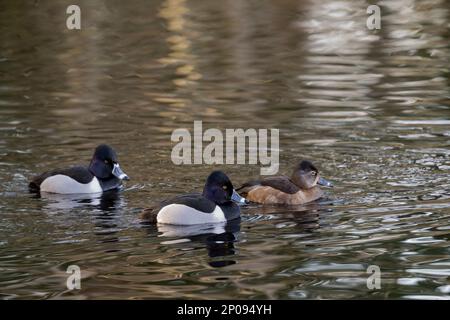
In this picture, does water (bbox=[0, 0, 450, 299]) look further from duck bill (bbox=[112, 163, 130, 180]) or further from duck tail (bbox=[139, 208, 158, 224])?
duck bill (bbox=[112, 163, 130, 180])

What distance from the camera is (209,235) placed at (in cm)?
1145

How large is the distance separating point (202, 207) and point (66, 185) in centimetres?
247

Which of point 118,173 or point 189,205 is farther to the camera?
point 118,173

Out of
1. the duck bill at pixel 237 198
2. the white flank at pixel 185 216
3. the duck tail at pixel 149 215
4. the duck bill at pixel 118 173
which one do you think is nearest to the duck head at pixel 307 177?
the duck bill at pixel 237 198

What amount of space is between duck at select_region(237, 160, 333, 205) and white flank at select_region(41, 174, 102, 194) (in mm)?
1993

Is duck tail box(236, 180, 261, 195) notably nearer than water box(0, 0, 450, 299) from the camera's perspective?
No

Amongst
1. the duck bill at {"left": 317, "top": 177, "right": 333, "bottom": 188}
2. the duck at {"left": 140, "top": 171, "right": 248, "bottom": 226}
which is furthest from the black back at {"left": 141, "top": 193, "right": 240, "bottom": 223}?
the duck bill at {"left": 317, "top": 177, "right": 333, "bottom": 188}

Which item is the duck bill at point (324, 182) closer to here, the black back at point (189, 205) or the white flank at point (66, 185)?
the black back at point (189, 205)

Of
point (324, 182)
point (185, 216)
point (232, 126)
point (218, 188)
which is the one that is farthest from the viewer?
point (232, 126)

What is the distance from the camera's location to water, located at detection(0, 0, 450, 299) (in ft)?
32.4

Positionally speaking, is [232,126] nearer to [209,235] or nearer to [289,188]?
[289,188]

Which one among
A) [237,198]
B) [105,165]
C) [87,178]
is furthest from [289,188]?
[87,178]

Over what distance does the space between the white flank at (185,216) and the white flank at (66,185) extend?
2.18 m

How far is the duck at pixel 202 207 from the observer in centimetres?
1170
